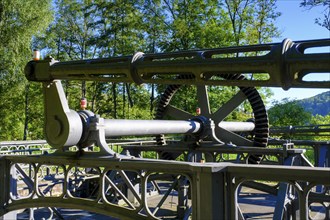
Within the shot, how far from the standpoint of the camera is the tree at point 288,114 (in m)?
23.5

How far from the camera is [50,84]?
4395 mm

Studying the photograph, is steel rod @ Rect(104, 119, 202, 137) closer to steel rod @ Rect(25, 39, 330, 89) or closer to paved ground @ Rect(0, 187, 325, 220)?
steel rod @ Rect(25, 39, 330, 89)

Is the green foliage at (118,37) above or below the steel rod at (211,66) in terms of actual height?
above

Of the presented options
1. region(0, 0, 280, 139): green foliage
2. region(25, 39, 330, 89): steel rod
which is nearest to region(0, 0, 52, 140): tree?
region(0, 0, 280, 139): green foliage

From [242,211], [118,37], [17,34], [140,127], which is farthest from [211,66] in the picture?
[118,37]

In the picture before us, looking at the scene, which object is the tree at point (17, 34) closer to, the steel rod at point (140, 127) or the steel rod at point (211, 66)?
the steel rod at point (140, 127)

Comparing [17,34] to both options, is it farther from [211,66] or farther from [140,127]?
[211,66]

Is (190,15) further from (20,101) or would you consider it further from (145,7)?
(20,101)

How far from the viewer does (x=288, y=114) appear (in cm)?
2370

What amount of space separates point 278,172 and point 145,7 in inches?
977

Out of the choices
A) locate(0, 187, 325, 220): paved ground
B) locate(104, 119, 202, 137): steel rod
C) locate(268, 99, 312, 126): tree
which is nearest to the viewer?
locate(104, 119, 202, 137): steel rod

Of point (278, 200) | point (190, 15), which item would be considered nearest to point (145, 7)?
point (190, 15)

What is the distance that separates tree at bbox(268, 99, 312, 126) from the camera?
77.2ft

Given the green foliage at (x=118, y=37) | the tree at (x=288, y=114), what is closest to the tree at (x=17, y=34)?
the green foliage at (x=118, y=37)
